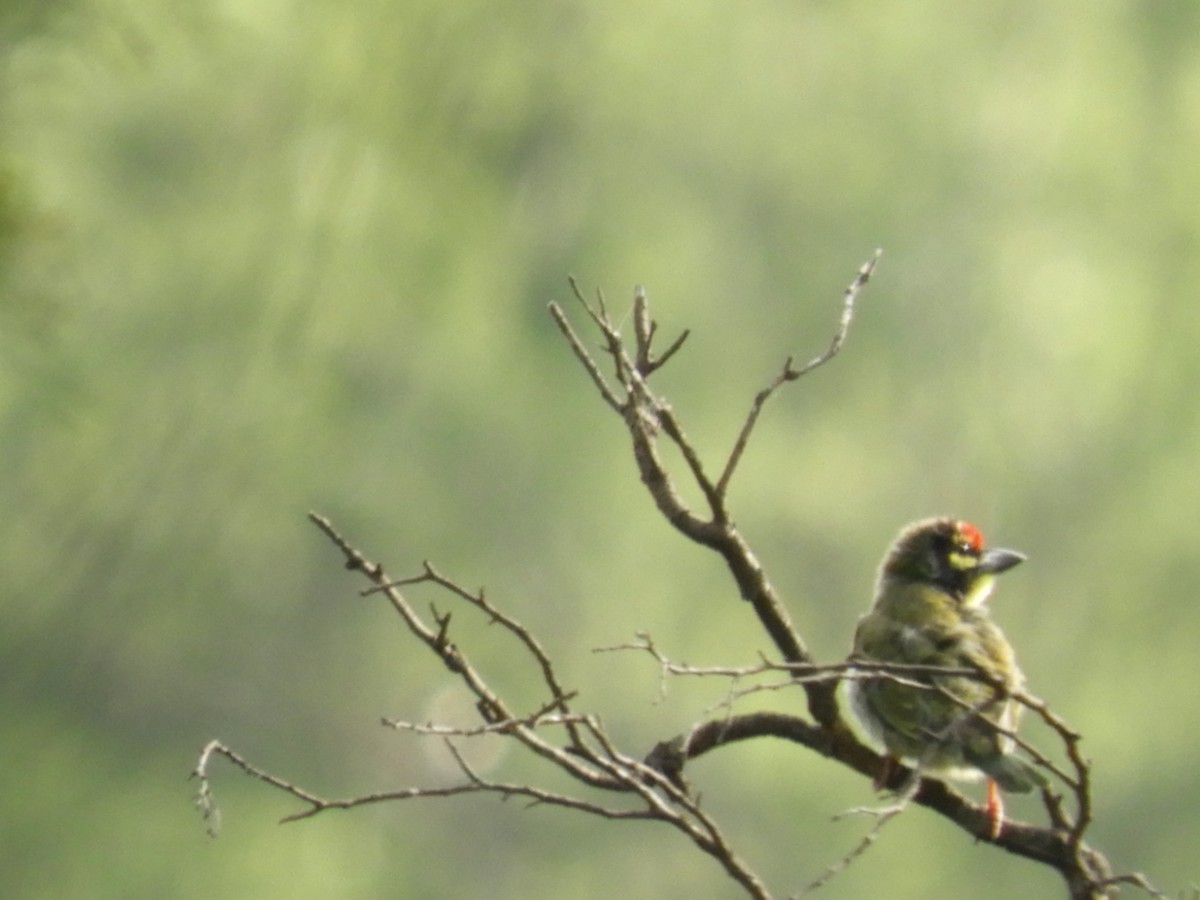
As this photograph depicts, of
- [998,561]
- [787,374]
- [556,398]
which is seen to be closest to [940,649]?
[998,561]

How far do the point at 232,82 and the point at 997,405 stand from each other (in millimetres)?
3570

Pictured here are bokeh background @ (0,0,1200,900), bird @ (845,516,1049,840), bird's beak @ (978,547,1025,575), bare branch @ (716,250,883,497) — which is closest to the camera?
bare branch @ (716,250,883,497)

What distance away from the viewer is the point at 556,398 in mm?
7211

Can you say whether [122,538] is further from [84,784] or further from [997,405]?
[997,405]

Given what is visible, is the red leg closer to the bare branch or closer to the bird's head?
the bare branch

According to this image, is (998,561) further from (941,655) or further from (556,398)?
(556,398)

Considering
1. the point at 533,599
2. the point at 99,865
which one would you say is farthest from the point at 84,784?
the point at 533,599

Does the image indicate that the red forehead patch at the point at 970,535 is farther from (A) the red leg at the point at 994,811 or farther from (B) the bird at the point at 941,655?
(A) the red leg at the point at 994,811

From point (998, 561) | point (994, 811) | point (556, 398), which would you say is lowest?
point (994, 811)

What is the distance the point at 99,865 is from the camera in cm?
611

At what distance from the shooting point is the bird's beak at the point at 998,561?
281 cm

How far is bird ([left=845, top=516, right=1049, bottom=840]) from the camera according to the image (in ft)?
7.23

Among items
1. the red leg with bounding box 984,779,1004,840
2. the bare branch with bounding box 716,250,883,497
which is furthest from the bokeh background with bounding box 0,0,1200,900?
the bare branch with bounding box 716,250,883,497

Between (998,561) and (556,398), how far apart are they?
4475mm
